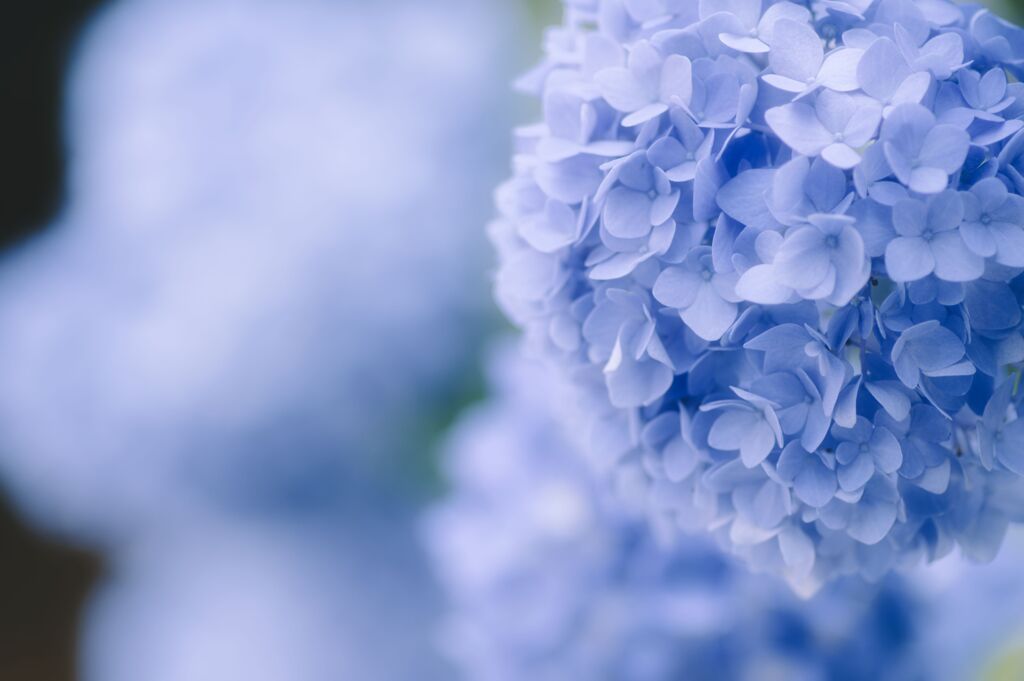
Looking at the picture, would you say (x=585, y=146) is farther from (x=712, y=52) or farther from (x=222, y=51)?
(x=222, y=51)

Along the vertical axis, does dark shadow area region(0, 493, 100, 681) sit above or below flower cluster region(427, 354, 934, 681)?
above

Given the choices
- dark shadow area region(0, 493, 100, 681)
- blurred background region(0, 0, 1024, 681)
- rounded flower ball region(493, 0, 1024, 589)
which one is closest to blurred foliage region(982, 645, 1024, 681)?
rounded flower ball region(493, 0, 1024, 589)

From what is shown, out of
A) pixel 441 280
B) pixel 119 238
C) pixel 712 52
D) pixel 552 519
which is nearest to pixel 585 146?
pixel 712 52

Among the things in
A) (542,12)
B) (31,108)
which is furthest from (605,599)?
(31,108)

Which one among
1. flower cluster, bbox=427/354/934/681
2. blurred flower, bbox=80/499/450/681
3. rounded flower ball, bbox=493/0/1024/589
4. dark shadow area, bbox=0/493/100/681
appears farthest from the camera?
dark shadow area, bbox=0/493/100/681

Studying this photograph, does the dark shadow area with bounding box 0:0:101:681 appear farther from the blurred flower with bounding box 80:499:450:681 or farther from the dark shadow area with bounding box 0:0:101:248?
the blurred flower with bounding box 80:499:450:681

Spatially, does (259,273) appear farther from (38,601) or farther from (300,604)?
(38,601)

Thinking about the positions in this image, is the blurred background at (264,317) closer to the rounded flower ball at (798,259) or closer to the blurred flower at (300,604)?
the blurred flower at (300,604)
